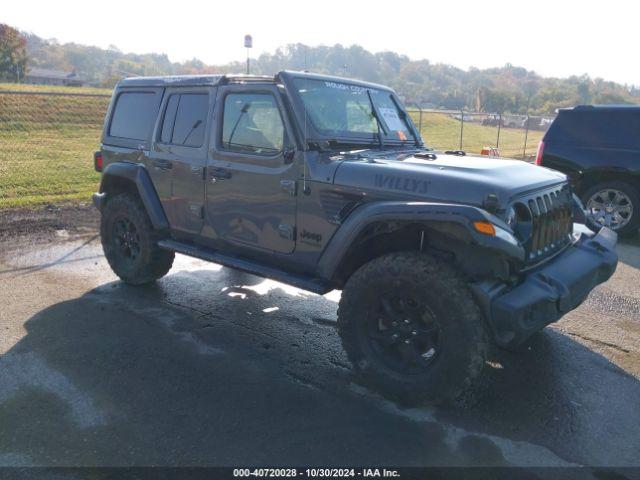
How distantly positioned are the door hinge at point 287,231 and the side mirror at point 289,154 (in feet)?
1.60

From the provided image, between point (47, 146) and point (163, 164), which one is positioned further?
point (47, 146)

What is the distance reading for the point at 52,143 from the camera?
643 inches

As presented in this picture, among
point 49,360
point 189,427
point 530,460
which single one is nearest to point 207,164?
point 49,360

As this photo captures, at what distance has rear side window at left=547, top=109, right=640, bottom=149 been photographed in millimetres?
7887

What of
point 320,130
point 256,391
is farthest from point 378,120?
point 256,391

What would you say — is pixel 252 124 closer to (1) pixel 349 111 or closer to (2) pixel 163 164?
(1) pixel 349 111

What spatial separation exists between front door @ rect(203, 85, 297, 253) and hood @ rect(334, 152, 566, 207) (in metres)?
0.53

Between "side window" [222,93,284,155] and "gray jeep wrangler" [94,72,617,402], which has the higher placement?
"side window" [222,93,284,155]

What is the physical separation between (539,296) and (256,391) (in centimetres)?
190

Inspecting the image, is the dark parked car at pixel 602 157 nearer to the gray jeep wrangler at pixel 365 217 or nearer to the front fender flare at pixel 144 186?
the gray jeep wrangler at pixel 365 217

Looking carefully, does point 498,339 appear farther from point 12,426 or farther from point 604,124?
point 604,124

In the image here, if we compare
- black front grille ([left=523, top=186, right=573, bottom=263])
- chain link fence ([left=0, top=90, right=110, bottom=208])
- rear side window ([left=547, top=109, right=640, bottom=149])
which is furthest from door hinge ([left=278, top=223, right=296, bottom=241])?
chain link fence ([left=0, top=90, right=110, bottom=208])

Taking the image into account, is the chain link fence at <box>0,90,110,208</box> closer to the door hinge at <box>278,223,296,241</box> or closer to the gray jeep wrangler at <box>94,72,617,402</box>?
the gray jeep wrangler at <box>94,72,617,402</box>

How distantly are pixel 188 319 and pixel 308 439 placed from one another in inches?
83.1
